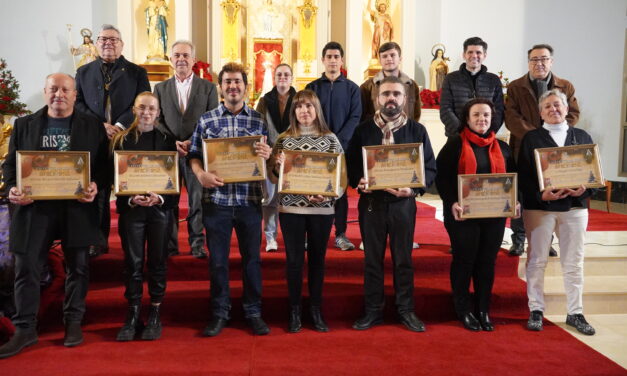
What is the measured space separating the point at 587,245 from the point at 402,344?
115 inches

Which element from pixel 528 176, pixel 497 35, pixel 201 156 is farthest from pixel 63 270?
pixel 497 35

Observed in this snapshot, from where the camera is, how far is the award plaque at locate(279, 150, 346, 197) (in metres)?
3.73

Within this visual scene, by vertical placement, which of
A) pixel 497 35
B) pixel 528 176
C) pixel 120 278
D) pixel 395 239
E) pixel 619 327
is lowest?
pixel 619 327

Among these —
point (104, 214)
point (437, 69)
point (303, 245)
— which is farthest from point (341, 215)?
point (437, 69)

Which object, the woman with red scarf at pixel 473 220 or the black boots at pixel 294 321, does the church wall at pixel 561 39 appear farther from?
the black boots at pixel 294 321

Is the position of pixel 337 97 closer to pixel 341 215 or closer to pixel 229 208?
pixel 341 215

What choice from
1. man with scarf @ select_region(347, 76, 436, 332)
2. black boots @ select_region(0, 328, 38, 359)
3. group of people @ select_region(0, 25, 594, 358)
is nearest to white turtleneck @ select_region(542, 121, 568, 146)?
group of people @ select_region(0, 25, 594, 358)

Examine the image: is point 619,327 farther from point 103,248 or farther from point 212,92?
point 103,248

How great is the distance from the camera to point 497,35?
34.7 ft

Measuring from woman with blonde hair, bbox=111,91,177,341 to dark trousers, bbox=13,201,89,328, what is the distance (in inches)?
11.4

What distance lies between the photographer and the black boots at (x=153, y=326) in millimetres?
3858

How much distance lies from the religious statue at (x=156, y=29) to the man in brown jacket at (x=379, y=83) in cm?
561

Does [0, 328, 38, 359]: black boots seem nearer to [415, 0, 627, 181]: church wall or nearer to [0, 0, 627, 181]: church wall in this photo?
[0, 0, 627, 181]: church wall

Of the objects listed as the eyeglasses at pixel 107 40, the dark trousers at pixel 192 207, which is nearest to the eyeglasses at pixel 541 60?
the dark trousers at pixel 192 207
